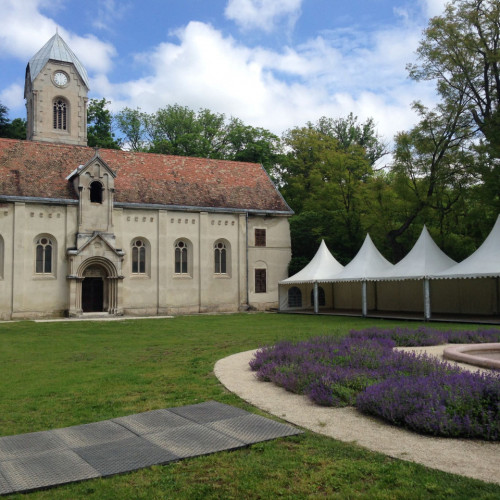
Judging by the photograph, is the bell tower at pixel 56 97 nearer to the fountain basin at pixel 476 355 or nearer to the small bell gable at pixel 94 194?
the small bell gable at pixel 94 194

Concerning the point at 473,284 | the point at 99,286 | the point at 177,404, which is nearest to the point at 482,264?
the point at 473,284

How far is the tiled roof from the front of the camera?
30141 millimetres

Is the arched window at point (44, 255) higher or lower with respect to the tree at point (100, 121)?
lower

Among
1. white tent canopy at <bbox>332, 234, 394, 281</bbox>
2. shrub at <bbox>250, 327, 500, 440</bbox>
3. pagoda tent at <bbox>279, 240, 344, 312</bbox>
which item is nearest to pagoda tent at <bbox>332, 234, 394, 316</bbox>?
white tent canopy at <bbox>332, 234, 394, 281</bbox>

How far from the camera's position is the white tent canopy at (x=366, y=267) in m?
28.0

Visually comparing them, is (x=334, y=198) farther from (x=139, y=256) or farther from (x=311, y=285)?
(x=139, y=256)

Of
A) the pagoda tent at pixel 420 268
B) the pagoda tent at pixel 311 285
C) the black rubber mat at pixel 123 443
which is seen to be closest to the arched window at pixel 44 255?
the pagoda tent at pixel 311 285

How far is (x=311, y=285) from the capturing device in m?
36.5

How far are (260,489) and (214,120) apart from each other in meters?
54.6

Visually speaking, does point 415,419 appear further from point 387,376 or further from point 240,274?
point 240,274

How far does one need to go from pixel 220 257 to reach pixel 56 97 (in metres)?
18.3

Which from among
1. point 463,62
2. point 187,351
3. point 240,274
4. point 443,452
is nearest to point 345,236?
point 240,274

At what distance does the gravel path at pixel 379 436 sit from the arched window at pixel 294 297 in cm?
2673

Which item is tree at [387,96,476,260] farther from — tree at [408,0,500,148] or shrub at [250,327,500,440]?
shrub at [250,327,500,440]
